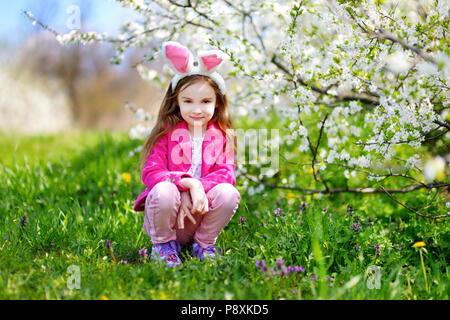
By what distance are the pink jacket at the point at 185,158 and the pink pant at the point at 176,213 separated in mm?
101

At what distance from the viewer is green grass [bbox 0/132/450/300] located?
1757 mm

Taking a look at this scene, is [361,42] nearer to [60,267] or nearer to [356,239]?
[356,239]

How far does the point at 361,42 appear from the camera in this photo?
7.43ft

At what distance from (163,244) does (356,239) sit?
1.04 meters

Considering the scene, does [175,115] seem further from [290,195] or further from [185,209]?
[290,195]

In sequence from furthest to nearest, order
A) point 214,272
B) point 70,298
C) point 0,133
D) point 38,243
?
1. point 0,133
2. point 38,243
3. point 214,272
4. point 70,298

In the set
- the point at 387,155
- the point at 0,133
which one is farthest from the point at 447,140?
the point at 0,133

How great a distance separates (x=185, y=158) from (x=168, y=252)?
520 mm

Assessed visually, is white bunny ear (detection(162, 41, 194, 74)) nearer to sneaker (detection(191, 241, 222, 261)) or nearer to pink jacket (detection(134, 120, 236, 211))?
pink jacket (detection(134, 120, 236, 211))

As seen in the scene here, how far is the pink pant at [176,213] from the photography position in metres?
2.07

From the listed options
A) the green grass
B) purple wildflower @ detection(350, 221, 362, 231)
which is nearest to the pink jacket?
the green grass

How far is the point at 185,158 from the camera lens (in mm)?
2303

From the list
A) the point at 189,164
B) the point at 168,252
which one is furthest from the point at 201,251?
the point at 189,164

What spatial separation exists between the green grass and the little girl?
143mm
